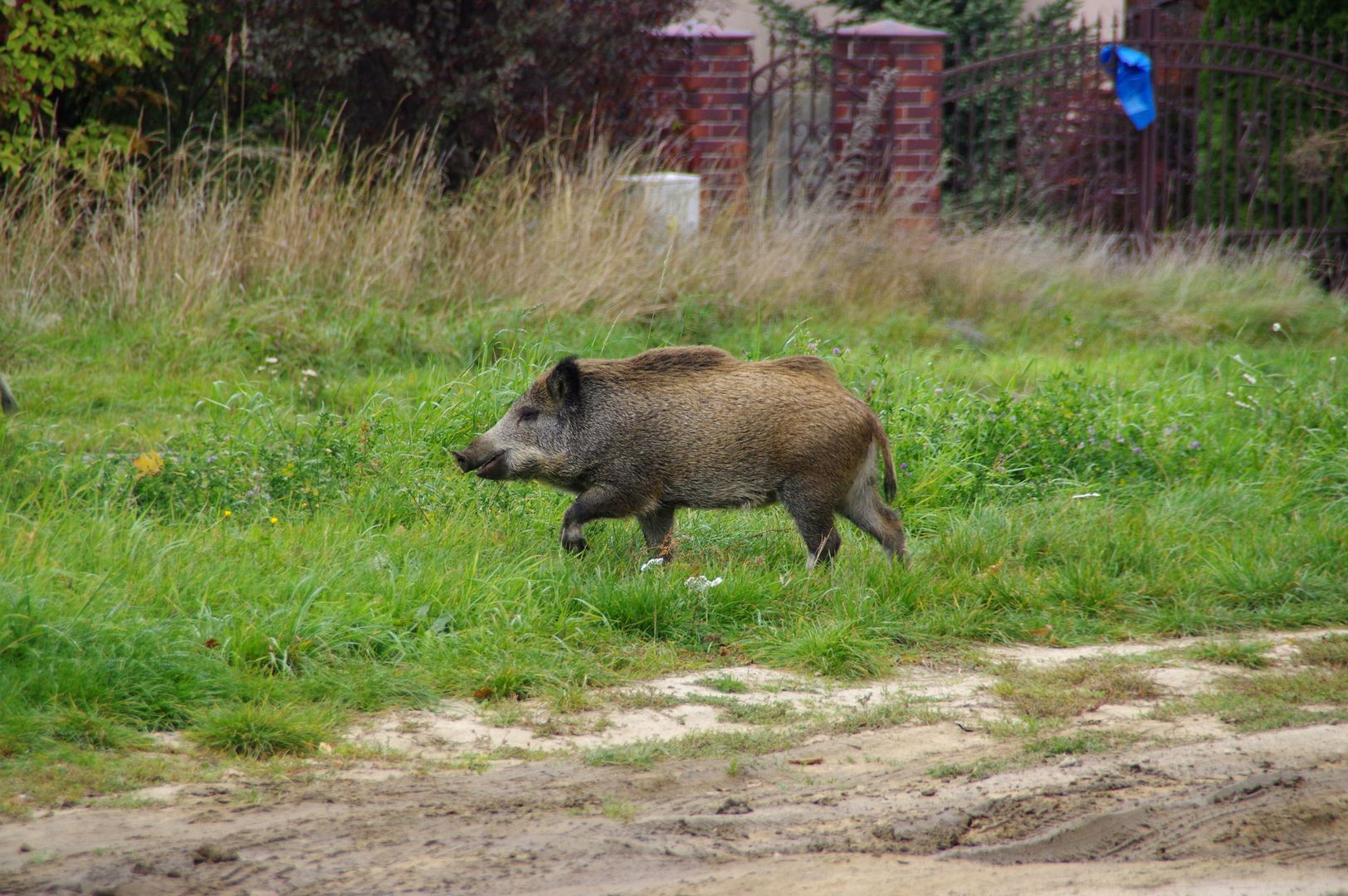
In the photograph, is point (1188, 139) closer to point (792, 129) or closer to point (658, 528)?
point (792, 129)

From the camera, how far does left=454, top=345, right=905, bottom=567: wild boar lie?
229 inches

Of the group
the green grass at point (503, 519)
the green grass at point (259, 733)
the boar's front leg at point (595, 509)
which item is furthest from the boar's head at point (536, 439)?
the green grass at point (259, 733)

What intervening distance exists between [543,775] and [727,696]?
1018 millimetres

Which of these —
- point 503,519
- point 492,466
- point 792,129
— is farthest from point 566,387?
point 792,129

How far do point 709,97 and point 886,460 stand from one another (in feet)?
27.9

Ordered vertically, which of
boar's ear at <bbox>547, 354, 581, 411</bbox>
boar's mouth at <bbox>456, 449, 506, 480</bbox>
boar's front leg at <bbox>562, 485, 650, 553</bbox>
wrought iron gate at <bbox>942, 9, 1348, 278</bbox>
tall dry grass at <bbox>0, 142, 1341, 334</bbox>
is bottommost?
boar's front leg at <bbox>562, 485, 650, 553</bbox>

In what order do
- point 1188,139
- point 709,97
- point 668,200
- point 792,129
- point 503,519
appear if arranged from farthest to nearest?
1. point 1188,139
2. point 709,97
3. point 792,129
4. point 668,200
5. point 503,519

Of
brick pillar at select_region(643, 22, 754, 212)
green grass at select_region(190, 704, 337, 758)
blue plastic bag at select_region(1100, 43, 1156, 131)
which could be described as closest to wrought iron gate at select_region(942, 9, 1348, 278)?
blue plastic bag at select_region(1100, 43, 1156, 131)

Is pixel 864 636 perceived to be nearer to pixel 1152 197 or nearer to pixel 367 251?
pixel 367 251

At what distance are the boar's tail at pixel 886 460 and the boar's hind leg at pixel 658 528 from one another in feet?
3.28

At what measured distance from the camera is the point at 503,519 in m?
6.53

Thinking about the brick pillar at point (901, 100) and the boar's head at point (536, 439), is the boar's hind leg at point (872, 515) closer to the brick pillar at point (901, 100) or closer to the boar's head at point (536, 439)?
the boar's head at point (536, 439)

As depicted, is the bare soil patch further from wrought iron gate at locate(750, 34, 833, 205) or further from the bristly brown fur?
wrought iron gate at locate(750, 34, 833, 205)

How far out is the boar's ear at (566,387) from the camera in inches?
239
